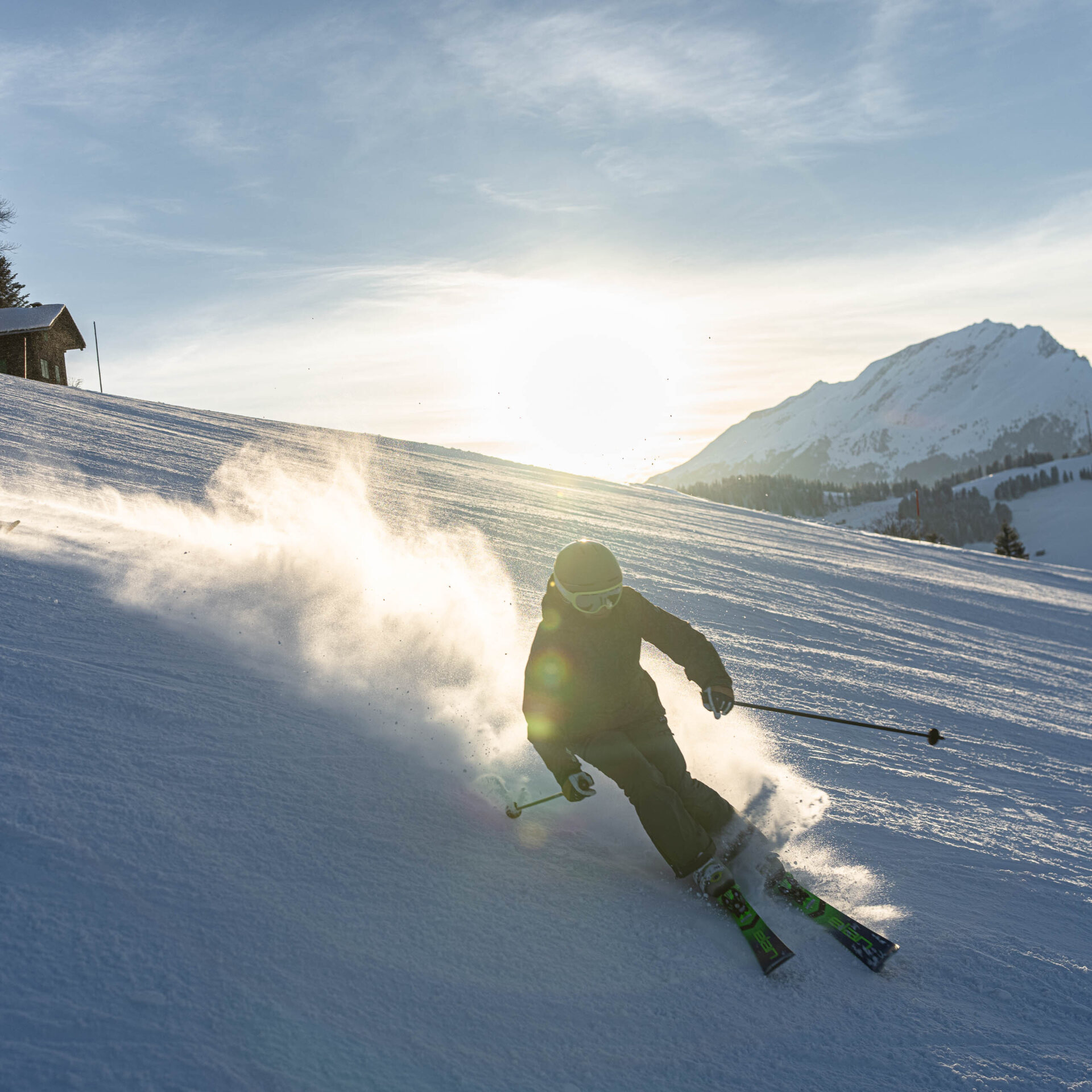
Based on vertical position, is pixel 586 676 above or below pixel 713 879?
above

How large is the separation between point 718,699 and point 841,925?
3.59ft

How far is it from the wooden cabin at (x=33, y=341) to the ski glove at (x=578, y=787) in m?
36.6

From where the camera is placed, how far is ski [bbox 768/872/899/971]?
2721 mm

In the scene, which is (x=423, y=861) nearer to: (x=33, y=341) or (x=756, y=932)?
(x=756, y=932)

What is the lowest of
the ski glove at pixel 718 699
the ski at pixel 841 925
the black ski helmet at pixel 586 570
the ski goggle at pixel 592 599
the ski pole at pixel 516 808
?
the ski at pixel 841 925

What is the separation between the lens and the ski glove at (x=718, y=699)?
11.8ft

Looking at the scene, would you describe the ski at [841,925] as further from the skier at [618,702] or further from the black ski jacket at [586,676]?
the black ski jacket at [586,676]

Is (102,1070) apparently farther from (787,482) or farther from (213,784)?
(787,482)

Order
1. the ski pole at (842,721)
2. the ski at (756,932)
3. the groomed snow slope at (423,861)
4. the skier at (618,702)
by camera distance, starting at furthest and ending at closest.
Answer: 1. the ski pole at (842,721)
2. the skier at (618,702)
3. the ski at (756,932)
4. the groomed snow slope at (423,861)

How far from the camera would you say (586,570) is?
354cm

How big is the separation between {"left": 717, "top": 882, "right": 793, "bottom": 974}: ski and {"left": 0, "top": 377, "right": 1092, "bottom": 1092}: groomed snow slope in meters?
0.07

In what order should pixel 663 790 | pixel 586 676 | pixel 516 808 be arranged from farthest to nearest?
pixel 586 676 < pixel 516 808 < pixel 663 790

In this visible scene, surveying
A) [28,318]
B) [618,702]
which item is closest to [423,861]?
[618,702]

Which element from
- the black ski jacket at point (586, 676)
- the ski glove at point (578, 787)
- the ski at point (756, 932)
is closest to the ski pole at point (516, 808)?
the ski glove at point (578, 787)
